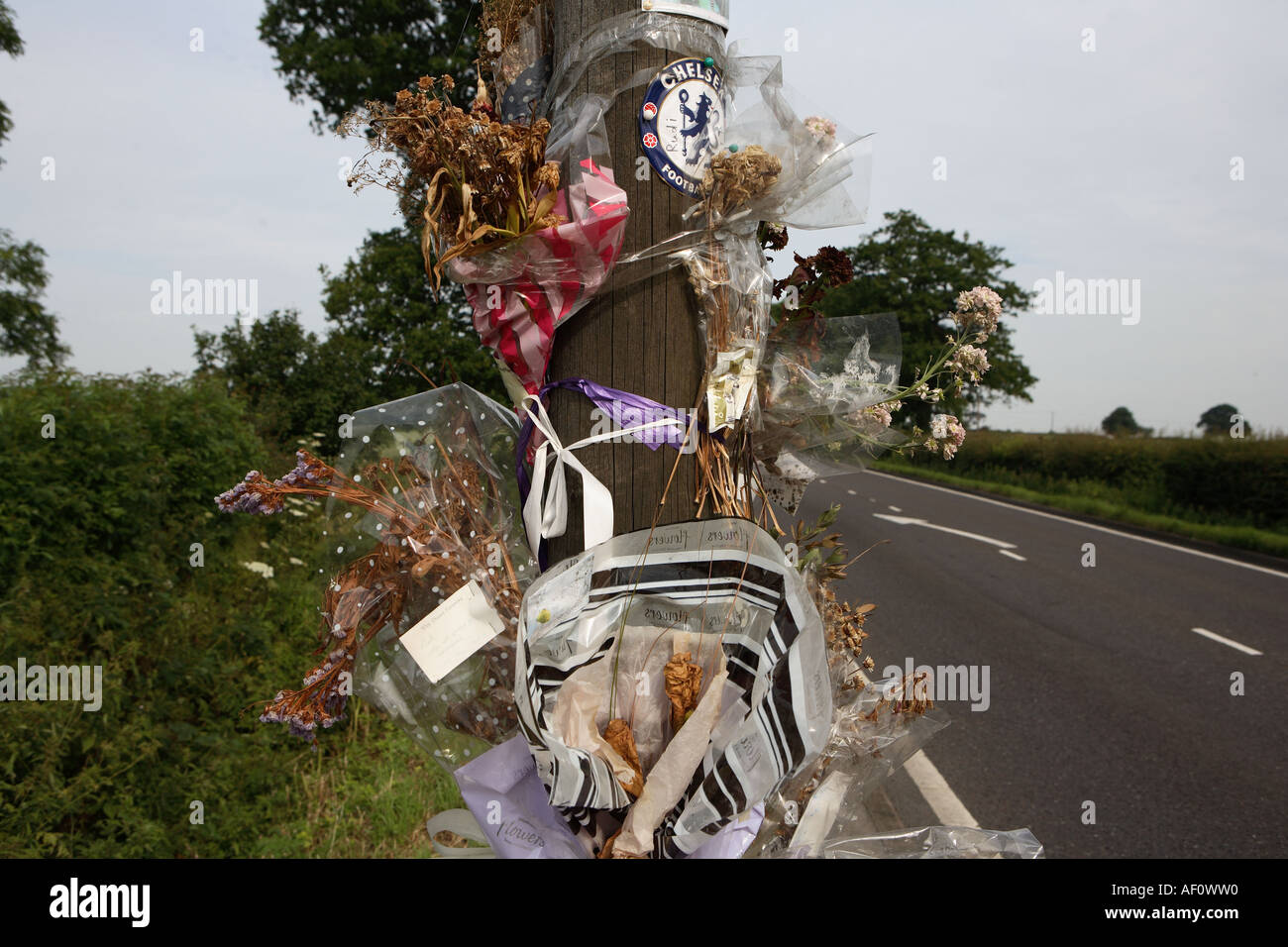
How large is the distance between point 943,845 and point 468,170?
1.57 m

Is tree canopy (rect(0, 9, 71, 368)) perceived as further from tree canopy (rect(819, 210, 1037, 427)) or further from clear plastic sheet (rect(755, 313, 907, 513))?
tree canopy (rect(819, 210, 1037, 427))

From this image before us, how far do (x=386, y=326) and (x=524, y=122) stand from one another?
10039 mm

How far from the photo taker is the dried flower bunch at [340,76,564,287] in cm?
147

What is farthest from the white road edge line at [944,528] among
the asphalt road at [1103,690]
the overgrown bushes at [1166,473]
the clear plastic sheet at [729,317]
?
the clear plastic sheet at [729,317]

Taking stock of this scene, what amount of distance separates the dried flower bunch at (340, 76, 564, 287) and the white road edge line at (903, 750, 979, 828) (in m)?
4.20

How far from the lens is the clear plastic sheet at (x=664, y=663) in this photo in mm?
1281

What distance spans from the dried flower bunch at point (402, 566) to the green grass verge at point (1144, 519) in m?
6.58

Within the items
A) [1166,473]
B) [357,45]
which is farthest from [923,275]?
[357,45]

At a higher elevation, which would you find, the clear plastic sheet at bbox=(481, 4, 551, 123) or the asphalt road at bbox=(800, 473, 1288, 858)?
the clear plastic sheet at bbox=(481, 4, 551, 123)

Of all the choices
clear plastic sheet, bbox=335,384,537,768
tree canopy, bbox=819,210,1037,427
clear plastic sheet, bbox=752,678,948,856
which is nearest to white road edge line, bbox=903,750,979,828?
clear plastic sheet, bbox=752,678,948,856

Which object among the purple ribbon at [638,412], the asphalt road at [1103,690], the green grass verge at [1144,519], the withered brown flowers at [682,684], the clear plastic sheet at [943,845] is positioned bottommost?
the asphalt road at [1103,690]

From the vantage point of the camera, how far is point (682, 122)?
155 centimetres

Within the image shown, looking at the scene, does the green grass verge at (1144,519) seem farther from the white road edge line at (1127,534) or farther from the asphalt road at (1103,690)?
the asphalt road at (1103,690)

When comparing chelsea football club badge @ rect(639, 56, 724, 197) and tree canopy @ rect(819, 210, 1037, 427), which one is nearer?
chelsea football club badge @ rect(639, 56, 724, 197)
